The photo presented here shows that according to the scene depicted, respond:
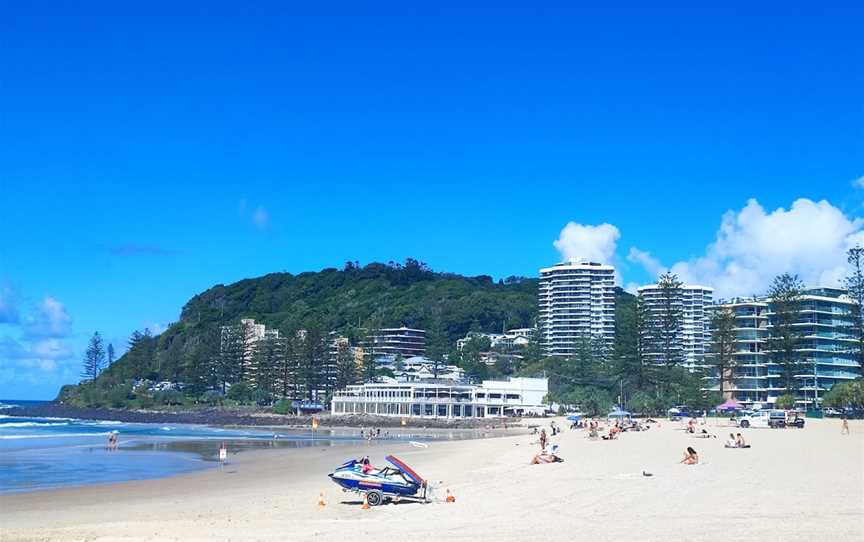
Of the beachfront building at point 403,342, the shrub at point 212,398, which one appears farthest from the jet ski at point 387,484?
the beachfront building at point 403,342

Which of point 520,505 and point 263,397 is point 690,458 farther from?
point 263,397

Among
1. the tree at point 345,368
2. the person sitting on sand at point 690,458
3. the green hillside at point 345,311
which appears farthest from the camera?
the green hillside at point 345,311

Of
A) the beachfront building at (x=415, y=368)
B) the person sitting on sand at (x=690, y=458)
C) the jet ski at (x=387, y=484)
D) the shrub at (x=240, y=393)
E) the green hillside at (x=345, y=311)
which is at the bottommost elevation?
the shrub at (x=240, y=393)

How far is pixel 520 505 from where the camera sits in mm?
16531

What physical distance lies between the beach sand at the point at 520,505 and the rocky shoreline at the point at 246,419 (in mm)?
54661

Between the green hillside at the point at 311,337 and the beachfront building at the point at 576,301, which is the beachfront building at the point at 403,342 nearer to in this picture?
the green hillside at the point at 311,337

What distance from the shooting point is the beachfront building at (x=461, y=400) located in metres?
92.6

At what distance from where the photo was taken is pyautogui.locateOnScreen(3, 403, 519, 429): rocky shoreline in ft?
274

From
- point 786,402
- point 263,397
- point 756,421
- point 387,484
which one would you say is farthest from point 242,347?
point 387,484

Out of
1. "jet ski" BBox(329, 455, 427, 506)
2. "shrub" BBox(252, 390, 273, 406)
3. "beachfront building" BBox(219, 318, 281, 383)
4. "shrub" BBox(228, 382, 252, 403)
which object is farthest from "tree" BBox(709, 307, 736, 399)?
"shrub" BBox(228, 382, 252, 403)

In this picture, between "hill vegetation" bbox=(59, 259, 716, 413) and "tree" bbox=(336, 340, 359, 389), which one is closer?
"hill vegetation" bbox=(59, 259, 716, 413)

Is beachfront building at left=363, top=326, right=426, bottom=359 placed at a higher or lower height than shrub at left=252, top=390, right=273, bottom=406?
higher

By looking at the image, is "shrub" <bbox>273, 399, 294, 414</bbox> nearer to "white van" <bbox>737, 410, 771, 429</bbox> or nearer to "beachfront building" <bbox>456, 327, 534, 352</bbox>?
"beachfront building" <bbox>456, 327, 534, 352</bbox>

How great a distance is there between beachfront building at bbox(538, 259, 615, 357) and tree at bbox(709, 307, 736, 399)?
77506mm
